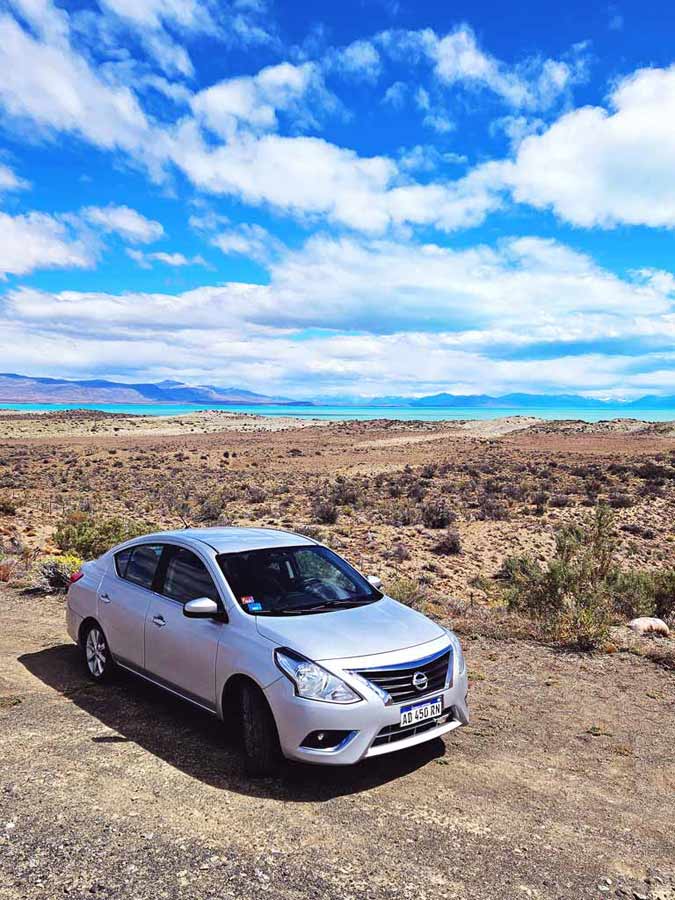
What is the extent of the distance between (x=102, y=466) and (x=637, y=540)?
106 feet

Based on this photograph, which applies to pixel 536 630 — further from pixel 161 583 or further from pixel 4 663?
pixel 4 663

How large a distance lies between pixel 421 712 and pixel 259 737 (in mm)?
1177

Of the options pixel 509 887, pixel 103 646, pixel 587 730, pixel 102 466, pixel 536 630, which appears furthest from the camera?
pixel 102 466

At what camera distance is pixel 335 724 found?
4.65 meters

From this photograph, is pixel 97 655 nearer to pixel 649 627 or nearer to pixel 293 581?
pixel 293 581

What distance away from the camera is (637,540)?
63.4 ft

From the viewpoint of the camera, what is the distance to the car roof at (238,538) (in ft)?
20.1

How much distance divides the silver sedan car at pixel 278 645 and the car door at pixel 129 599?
0.05 ft

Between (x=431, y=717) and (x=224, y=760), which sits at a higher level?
(x=431, y=717)

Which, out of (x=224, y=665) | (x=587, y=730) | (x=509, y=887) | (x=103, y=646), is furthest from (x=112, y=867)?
(x=587, y=730)

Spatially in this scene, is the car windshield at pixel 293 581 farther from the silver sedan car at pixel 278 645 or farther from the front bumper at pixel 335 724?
the front bumper at pixel 335 724

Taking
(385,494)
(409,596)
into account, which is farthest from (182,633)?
(385,494)

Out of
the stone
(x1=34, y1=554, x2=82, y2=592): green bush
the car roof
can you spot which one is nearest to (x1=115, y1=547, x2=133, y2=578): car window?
the car roof

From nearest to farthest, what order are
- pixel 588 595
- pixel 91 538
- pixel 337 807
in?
pixel 337 807
pixel 588 595
pixel 91 538
